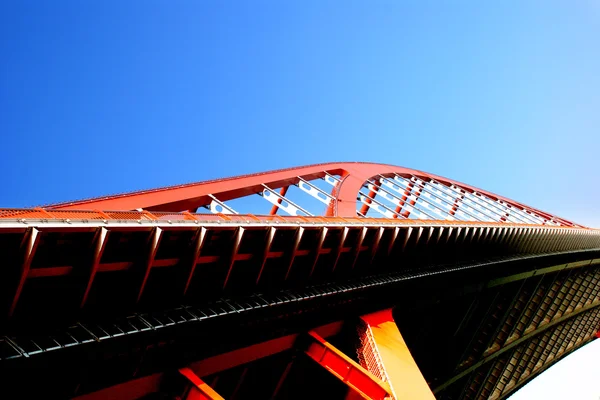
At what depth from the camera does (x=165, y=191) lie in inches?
1049

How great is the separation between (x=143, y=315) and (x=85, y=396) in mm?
2735

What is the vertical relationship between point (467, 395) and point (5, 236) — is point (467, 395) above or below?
below

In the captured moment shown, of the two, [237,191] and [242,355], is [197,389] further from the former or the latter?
[237,191]

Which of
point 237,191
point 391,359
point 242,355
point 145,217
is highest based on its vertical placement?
point 145,217

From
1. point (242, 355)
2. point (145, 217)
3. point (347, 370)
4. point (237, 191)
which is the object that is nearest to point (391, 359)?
point (347, 370)

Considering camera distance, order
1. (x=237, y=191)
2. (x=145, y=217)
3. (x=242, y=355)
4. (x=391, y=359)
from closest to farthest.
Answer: (x=145, y=217) → (x=242, y=355) → (x=391, y=359) → (x=237, y=191)

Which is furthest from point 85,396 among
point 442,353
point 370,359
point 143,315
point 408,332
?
point 442,353

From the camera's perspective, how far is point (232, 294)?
776 inches

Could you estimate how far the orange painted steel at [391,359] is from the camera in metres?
20.5

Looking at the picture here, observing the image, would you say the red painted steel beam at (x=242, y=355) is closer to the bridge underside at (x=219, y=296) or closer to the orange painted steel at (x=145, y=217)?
the bridge underside at (x=219, y=296)

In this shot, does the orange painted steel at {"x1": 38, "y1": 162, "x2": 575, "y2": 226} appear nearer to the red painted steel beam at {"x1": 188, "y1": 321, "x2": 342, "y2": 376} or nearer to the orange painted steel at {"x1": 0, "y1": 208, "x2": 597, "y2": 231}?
the orange painted steel at {"x1": 0, "y1": 208, "x2": 597, "y2": 231}

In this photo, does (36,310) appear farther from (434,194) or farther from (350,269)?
(434,194)

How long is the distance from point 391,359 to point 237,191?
1405cm

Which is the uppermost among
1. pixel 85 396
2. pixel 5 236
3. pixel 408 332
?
pixel 5 236
